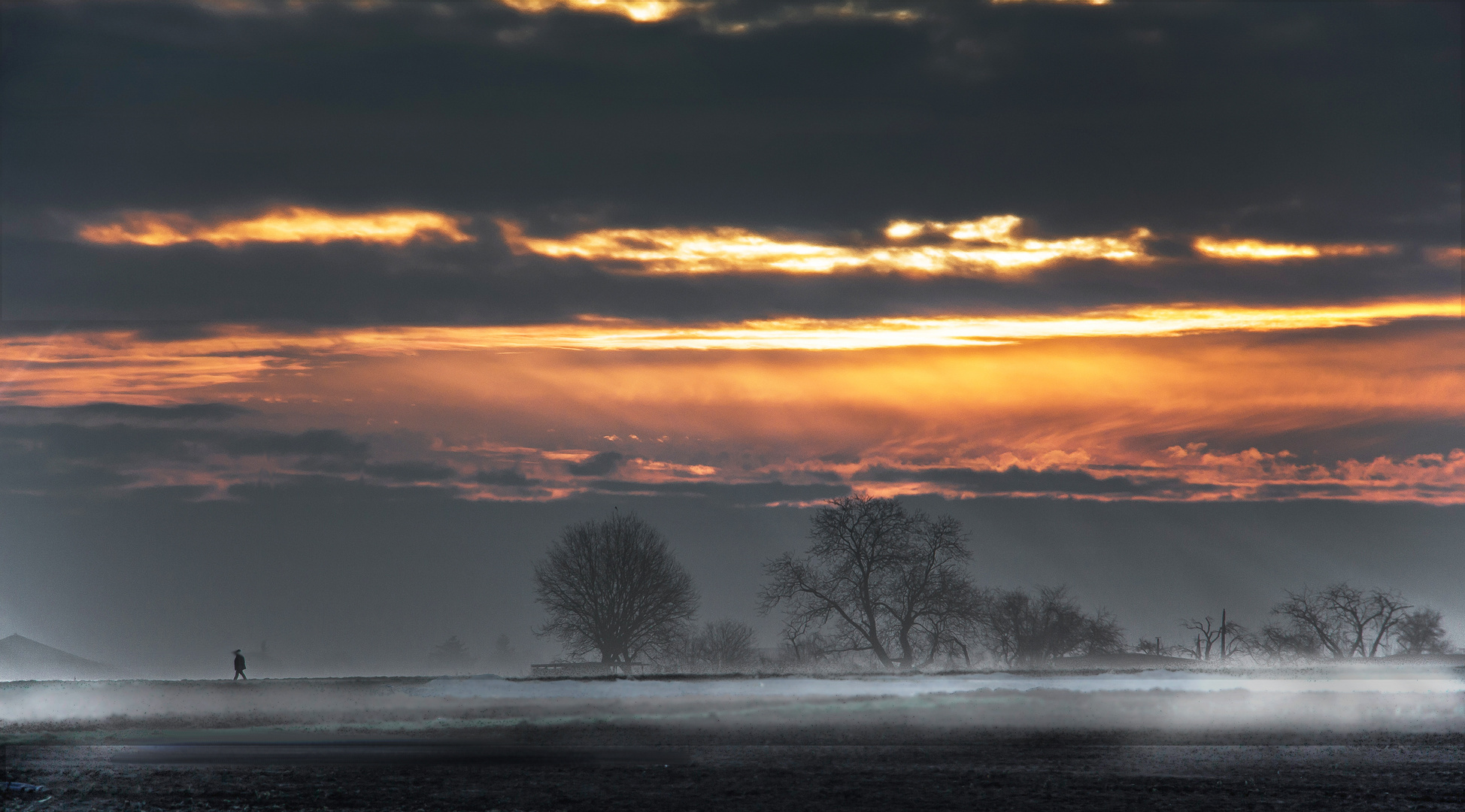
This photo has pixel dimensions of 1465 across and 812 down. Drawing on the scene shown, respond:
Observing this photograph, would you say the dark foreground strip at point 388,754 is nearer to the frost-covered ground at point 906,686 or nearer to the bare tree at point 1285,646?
the frost-covered ground at point 906,686

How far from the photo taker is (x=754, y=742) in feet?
96.4

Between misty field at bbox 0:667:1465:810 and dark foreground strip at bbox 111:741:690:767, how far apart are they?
18 centimetres

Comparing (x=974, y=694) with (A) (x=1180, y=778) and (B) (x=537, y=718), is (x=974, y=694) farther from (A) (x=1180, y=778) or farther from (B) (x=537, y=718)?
(A) (x=1180, y=778)

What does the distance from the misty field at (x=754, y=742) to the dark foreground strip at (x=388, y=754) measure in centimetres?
18

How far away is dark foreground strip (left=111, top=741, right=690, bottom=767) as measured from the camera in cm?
2636

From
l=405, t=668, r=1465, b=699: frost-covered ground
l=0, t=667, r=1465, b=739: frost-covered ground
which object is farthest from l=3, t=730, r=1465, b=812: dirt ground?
l=405, t=668, r=1465, b=699: frost-covered ground

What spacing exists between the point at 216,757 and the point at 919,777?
1706cm

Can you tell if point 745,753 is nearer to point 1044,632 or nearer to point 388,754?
point 388,754

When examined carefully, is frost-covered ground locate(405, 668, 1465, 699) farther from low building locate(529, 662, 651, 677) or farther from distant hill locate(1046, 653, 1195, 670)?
distant hill locate(1046, 653, 1195, 670)

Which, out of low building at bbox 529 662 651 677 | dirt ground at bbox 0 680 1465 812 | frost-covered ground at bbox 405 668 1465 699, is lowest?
low building at bbox 529 662 651 677

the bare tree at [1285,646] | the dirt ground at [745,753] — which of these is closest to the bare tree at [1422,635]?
the bare tree at [1285,646]

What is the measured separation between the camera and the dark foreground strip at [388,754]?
2636cm

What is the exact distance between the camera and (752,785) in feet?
69.6

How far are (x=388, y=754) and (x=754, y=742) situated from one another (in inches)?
358
